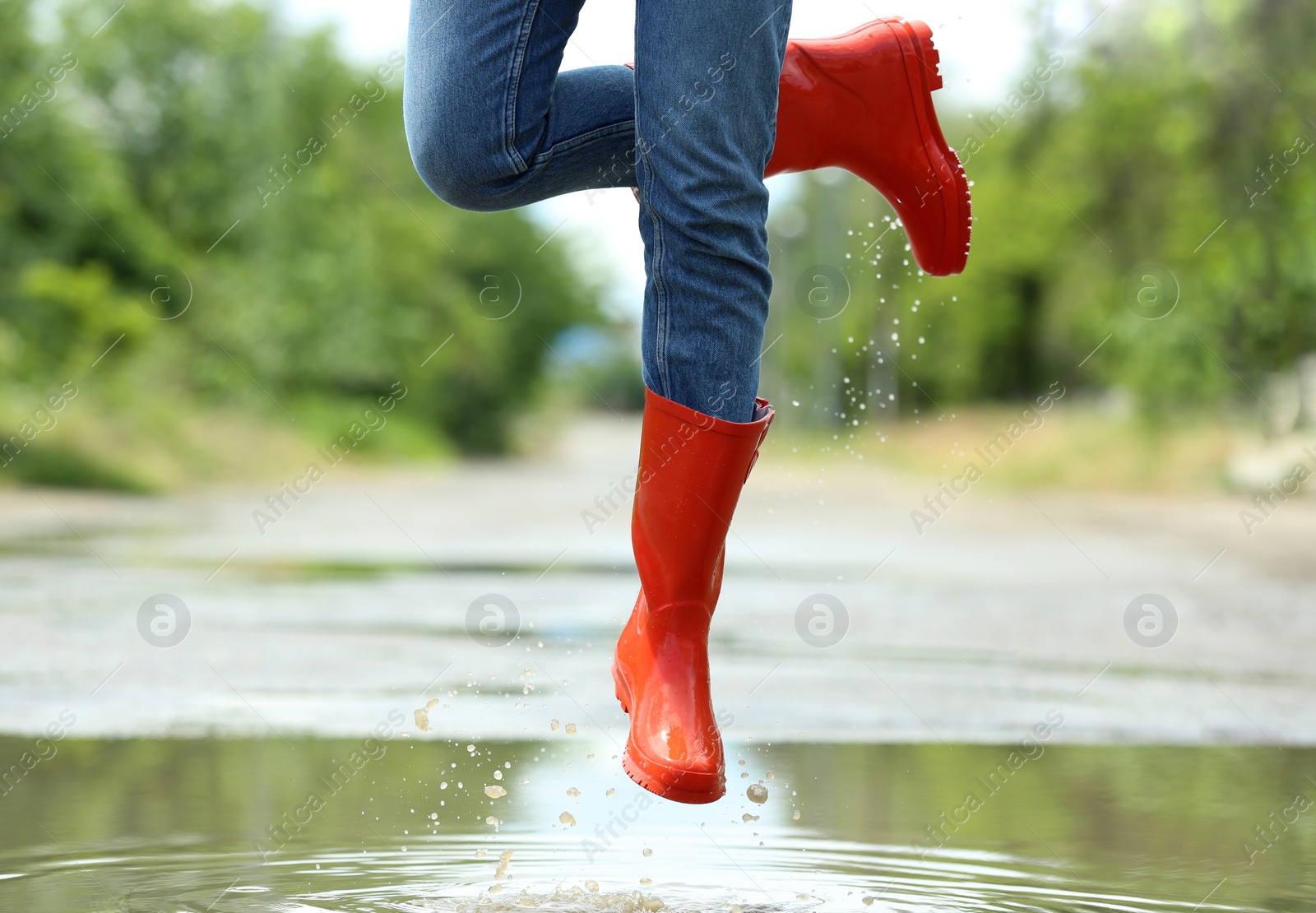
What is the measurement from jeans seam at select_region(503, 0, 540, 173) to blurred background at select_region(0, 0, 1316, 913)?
954mm

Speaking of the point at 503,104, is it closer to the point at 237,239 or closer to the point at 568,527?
the point at 568,527

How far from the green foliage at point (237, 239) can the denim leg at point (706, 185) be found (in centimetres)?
1563

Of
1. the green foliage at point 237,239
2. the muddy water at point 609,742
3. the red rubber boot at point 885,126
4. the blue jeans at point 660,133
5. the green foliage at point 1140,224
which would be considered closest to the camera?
the blue jeans at point 660,133

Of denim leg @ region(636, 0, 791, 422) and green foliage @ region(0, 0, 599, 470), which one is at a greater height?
green foliage @ region(0, 0, 599, 470)

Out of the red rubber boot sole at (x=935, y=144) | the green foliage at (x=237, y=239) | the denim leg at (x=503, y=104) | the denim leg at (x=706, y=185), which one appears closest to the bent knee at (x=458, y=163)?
the denim leg at (x=503, y=104)

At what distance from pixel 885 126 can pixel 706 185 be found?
0.51 metres

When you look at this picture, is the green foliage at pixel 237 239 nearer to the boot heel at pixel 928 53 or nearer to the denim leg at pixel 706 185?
the boot heel at pixel 928 53

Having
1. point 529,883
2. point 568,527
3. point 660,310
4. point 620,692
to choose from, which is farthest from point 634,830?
point 568,527

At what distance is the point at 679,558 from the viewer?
2.39 meters

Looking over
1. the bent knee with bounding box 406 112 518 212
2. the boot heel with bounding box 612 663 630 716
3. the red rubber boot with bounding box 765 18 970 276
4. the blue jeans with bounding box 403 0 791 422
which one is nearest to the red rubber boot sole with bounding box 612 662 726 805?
the boot heel with bounding box 612 663 630 716

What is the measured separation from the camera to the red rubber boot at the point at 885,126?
2535mm

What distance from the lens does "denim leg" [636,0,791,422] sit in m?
2.19

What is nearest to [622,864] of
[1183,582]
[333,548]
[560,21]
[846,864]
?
[846,864]

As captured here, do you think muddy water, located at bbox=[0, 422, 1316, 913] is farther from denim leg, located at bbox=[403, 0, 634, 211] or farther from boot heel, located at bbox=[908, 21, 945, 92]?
boot heel, located at bbox=[908, 21, 945, 92]
